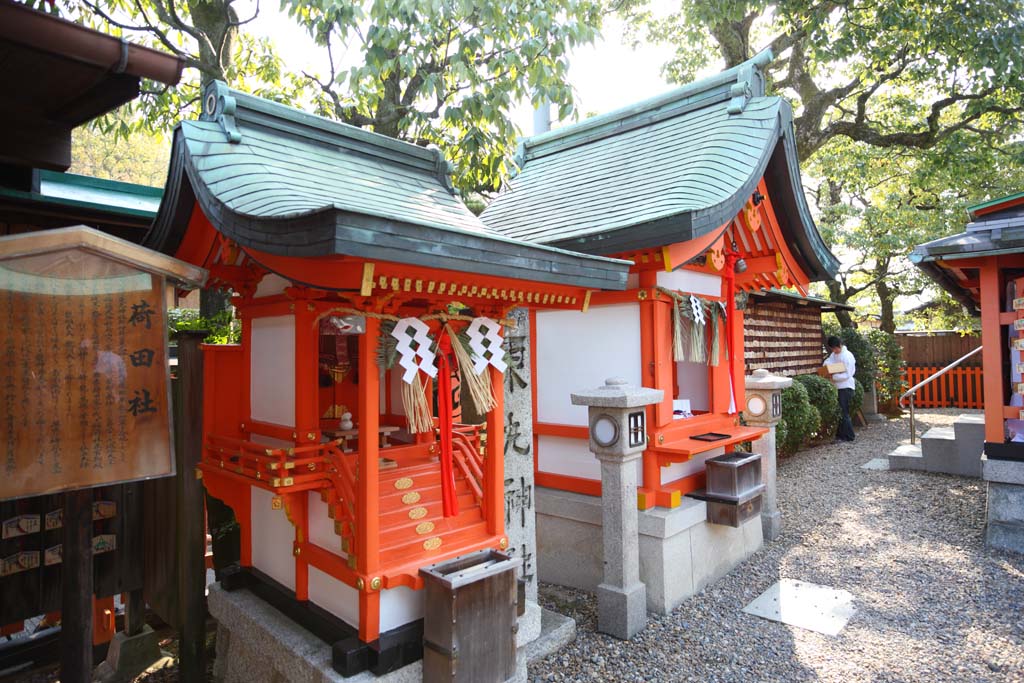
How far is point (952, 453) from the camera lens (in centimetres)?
949

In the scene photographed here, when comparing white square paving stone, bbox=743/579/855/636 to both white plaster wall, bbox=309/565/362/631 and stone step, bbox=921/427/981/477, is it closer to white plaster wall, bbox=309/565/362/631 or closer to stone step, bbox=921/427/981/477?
white plaster wall, bbox=309/565/362/631

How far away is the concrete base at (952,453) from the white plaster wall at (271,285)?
10.5m

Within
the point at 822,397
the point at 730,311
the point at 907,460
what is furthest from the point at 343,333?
the point at 822,397

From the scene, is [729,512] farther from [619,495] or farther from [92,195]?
[92,195]

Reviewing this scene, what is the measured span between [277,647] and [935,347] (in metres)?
23.6

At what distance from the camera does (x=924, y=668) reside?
171 inches

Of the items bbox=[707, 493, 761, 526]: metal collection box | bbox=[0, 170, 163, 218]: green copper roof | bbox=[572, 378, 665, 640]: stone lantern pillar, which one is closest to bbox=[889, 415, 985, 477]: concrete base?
bbox=[707, 493, 761, 526]: metal collection box

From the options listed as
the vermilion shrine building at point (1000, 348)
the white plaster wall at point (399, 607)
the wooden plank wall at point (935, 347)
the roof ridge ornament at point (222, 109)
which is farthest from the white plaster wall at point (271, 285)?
the wooden plank wall at point (935, 347)

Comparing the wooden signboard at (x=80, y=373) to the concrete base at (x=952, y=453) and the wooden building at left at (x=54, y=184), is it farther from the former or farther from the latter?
the concrete base at (x=952, y=453)

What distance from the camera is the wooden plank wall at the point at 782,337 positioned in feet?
38.5

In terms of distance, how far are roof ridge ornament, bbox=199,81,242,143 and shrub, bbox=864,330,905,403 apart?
16623mm

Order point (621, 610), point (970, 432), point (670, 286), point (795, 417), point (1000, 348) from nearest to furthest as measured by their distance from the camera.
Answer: point (621, 610) < point (670, 286) < point (1000, 348) < point (970, 432) < point (795, 417)

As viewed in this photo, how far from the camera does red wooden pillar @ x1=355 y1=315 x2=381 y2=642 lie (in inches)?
140

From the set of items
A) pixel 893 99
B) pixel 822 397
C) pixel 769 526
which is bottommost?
pixel 769 526
